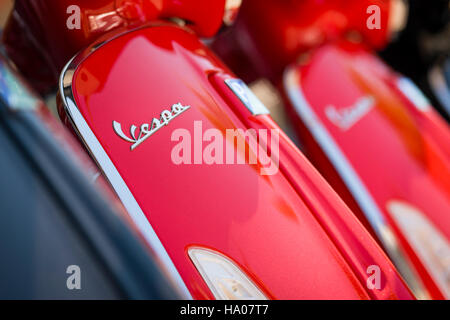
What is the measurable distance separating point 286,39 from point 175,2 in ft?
1.46

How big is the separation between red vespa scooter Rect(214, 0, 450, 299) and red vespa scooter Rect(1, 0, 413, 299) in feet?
0.76

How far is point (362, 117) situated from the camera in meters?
1.08

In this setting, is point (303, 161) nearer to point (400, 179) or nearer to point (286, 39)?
point (400, 179)

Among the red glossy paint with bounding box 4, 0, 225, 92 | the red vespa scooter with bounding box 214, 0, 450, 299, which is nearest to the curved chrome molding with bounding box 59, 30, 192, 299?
the red glossy paint with bounding box 4, 0, 225, 92

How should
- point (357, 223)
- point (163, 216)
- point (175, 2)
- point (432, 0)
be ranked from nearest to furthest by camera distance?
1. point (163, 216)
2. point (357, 223)
3. point (175, 2)
4. point (432, 0)

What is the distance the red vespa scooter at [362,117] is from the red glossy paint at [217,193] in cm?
23

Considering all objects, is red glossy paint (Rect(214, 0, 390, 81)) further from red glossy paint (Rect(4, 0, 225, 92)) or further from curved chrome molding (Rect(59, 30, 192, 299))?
curved chrome molding (Rect(59, 30, 192, 299))

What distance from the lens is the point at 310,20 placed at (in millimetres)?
1211

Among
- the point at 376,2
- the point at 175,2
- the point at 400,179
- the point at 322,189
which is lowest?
the point at 400,179

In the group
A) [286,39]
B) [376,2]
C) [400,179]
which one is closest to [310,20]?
[286,39]

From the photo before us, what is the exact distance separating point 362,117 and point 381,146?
10 centimetres

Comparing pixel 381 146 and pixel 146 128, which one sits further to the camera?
pixel 381 146

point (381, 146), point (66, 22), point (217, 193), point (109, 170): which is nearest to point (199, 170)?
point (217, 193)

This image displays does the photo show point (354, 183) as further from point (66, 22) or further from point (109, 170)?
point (66, 22)
